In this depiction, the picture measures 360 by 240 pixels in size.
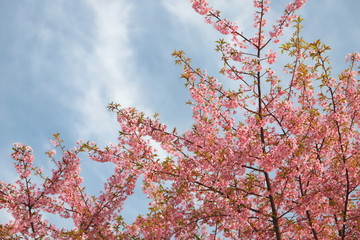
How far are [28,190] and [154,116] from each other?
12.2 feet

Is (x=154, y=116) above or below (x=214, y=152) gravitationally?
above

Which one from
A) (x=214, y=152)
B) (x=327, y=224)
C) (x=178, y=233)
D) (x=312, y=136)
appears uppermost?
(x=312, y=136)

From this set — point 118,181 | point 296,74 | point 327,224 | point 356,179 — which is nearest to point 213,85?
point 296,74

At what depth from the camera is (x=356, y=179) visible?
8891 millimetres

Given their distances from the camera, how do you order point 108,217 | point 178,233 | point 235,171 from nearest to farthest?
point 235,171 → point 178,233 → point 108,217

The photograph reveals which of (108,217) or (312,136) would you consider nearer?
(312,136)

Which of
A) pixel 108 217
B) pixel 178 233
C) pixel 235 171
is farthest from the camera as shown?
pixel 108 217

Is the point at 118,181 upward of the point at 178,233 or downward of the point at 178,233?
upward

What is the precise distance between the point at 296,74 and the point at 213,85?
2.27 metres

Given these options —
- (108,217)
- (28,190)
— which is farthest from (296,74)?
(28,190)

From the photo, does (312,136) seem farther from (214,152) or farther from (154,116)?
(154,116)

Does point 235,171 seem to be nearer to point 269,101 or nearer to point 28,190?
point 269,101

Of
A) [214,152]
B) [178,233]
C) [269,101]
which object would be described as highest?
[269,101]

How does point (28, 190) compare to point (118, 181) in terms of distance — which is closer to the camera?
point (28, 190)
